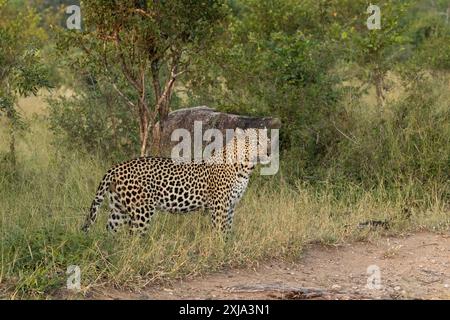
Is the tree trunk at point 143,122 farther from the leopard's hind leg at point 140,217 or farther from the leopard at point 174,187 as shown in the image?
the leopard's hind leg at point 140,217

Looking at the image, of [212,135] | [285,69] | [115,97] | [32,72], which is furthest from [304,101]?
[32,72]

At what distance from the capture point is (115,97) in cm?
1107

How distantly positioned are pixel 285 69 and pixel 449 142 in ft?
7.60

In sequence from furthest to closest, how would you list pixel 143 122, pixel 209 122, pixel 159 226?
pixel 209 122, pixel 143 122, pixel 159 226

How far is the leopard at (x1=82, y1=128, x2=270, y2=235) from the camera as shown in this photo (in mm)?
7586

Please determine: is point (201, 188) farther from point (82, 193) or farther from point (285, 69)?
point (285, 69)

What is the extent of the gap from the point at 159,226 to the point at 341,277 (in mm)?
1925

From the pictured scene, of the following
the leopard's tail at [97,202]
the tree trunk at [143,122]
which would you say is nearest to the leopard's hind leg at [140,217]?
the leopard's tail at [97,202]

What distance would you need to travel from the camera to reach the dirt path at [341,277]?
6.33 m

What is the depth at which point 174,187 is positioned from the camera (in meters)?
7.68

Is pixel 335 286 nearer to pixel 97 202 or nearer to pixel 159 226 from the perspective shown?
pixel 159 226

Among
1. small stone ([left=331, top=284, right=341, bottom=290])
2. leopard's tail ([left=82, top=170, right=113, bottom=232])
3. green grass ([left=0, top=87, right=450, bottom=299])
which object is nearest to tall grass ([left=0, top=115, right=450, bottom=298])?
green grass ([left=0, top=87, right=450, bottom=299])

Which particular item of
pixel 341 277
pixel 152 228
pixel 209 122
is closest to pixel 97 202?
pixel 152 228

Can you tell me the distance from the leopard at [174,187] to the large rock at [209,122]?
5.83ft
